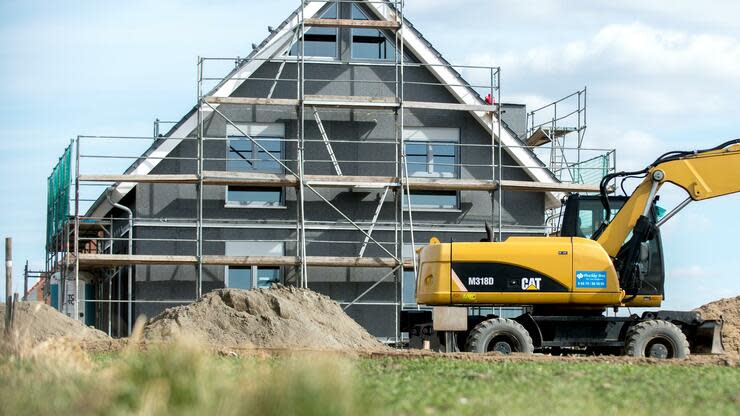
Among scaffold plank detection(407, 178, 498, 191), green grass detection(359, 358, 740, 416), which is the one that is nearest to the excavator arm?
green grass detection(359, 358, 740, 416)

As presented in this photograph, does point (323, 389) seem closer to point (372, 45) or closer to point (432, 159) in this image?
point (432, 159)

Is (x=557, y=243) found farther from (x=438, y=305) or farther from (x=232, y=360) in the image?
(x=232, y=360)

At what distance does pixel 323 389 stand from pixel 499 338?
36.5 ft

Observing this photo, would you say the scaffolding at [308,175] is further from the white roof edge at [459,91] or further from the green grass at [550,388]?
the green grass at [550,388]

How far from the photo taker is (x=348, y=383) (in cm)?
969

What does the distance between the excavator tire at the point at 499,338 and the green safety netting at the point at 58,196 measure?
13162mm

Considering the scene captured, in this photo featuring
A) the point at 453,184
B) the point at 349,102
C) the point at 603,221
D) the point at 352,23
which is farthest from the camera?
the point at 352,23

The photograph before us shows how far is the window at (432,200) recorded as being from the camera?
30.6 meters

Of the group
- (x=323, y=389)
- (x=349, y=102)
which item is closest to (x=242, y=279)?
(x=349, y=102)

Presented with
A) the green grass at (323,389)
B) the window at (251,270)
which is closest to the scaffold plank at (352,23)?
the window at (251,270)

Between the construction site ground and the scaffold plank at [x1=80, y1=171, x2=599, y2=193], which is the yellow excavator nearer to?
the construction site ground

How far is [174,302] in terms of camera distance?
28844 mm

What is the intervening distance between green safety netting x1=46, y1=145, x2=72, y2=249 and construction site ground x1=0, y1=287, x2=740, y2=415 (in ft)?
35.3

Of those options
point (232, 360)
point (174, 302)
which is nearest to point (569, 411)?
point (232, 360)
